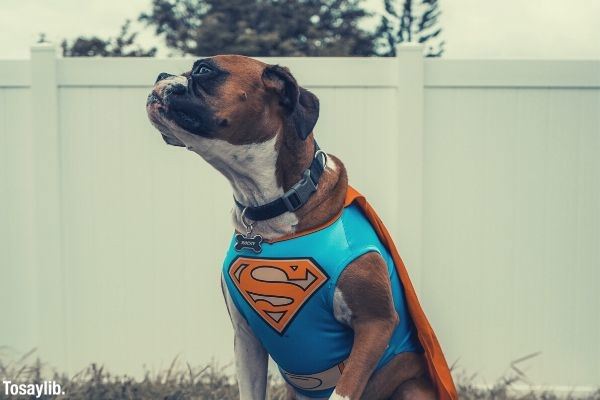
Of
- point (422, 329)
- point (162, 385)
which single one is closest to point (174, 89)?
point (422, 329)

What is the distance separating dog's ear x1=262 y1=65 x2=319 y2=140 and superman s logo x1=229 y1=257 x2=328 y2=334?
368mm

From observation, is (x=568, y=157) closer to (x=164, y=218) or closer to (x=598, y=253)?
(x=598, y=253)

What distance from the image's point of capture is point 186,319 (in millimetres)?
5797

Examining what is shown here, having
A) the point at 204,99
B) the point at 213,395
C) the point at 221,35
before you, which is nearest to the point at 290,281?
the point at 204,99

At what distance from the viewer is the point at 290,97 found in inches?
104

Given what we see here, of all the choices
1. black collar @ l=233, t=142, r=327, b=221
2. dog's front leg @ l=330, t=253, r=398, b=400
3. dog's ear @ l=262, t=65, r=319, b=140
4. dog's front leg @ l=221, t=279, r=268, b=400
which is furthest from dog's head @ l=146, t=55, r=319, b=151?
dog's front leg @ l=221, t=279, r=268, b=400

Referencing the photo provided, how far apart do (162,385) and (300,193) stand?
299 centimetres

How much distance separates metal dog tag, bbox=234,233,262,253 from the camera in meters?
2.65

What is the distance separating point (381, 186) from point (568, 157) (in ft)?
3.84

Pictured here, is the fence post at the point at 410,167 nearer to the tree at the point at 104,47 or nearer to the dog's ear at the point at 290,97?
the dog's ear at the point at 290,97

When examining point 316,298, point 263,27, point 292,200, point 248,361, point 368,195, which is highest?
point 263,27

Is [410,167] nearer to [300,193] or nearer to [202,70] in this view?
[300,193]

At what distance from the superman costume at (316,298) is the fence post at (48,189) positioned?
3.29m

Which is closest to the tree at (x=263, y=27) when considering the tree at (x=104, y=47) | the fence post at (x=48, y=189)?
the tree at (x=104, y=47)
